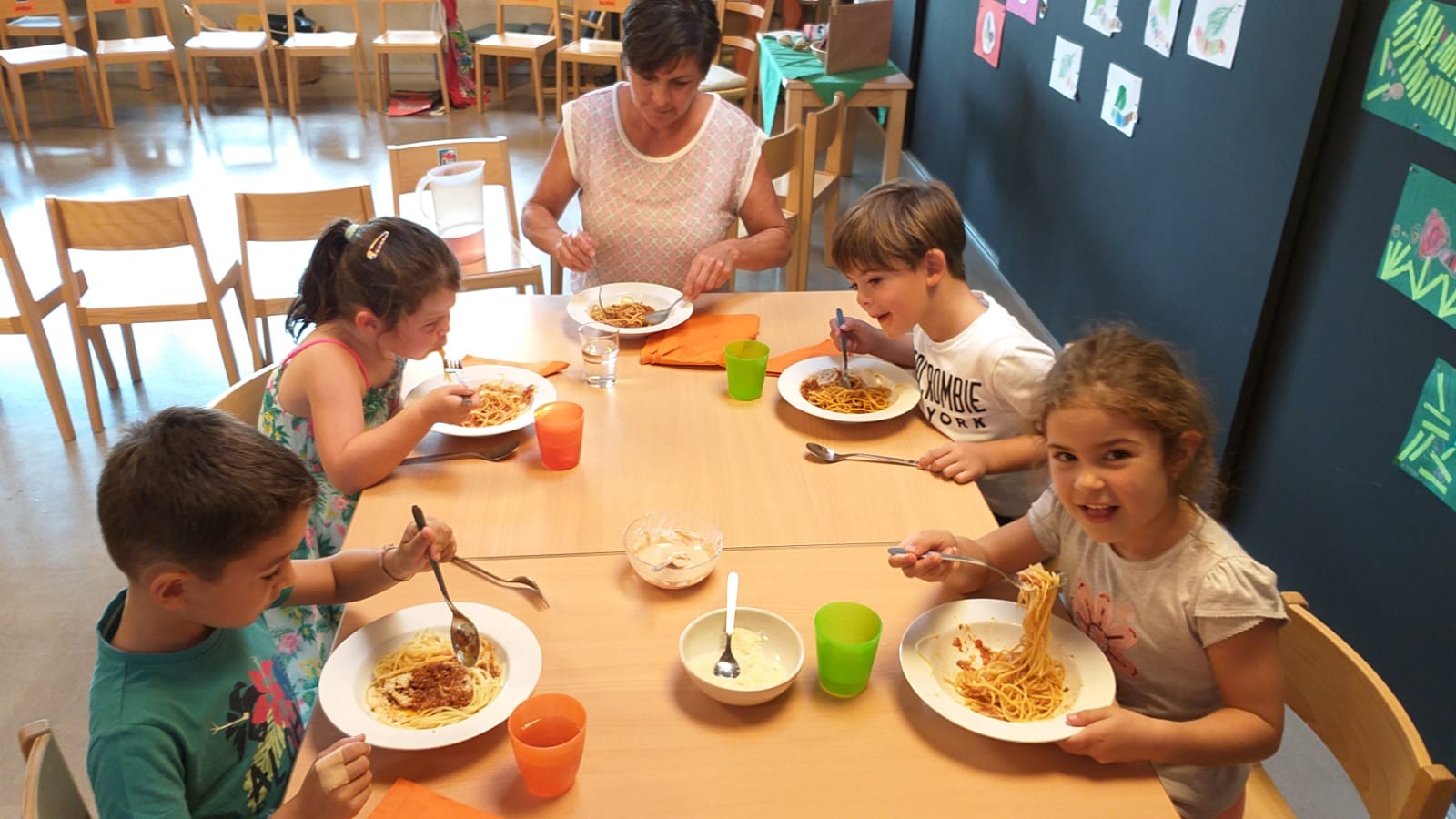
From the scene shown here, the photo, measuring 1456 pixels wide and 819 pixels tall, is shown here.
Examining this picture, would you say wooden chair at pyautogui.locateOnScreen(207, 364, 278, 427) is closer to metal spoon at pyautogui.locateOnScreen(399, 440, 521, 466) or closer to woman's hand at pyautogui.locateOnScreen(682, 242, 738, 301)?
metal spoon at pyautogui.locateOnScreen(399, 440, 521, 466)

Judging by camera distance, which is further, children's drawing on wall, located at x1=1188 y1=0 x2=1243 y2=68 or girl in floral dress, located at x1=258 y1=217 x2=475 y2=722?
children's drawing on wall, located at x1=1188 y1=0 x2=1243 y2=68

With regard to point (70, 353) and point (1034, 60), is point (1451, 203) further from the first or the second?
point (70, 353)

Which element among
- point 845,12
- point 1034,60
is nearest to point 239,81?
point 845,12

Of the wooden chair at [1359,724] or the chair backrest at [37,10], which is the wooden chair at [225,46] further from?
the wooden chair at [1359,724]

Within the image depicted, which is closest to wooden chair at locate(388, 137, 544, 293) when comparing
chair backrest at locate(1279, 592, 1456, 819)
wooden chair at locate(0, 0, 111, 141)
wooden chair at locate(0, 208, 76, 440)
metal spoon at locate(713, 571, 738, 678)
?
wooden chair at locate(0, 208, 76, 440)

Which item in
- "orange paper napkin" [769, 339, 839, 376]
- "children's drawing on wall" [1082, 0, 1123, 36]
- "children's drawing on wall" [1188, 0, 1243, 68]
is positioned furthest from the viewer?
"children's drawing on wall" [1082, 0, 1123, 36]

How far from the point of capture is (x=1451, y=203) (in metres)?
2.11

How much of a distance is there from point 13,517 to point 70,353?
123 centimetres

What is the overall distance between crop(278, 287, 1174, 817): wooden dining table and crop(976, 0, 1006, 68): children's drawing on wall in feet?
10.6

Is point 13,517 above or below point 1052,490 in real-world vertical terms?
below

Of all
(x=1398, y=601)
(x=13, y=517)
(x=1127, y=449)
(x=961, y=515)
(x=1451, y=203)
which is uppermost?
(x=1451, y=203)

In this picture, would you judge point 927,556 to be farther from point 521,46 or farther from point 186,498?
point 521,46

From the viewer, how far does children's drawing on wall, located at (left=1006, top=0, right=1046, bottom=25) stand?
4348 mm

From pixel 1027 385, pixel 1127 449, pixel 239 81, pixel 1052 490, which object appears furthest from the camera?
pixel 239 81
